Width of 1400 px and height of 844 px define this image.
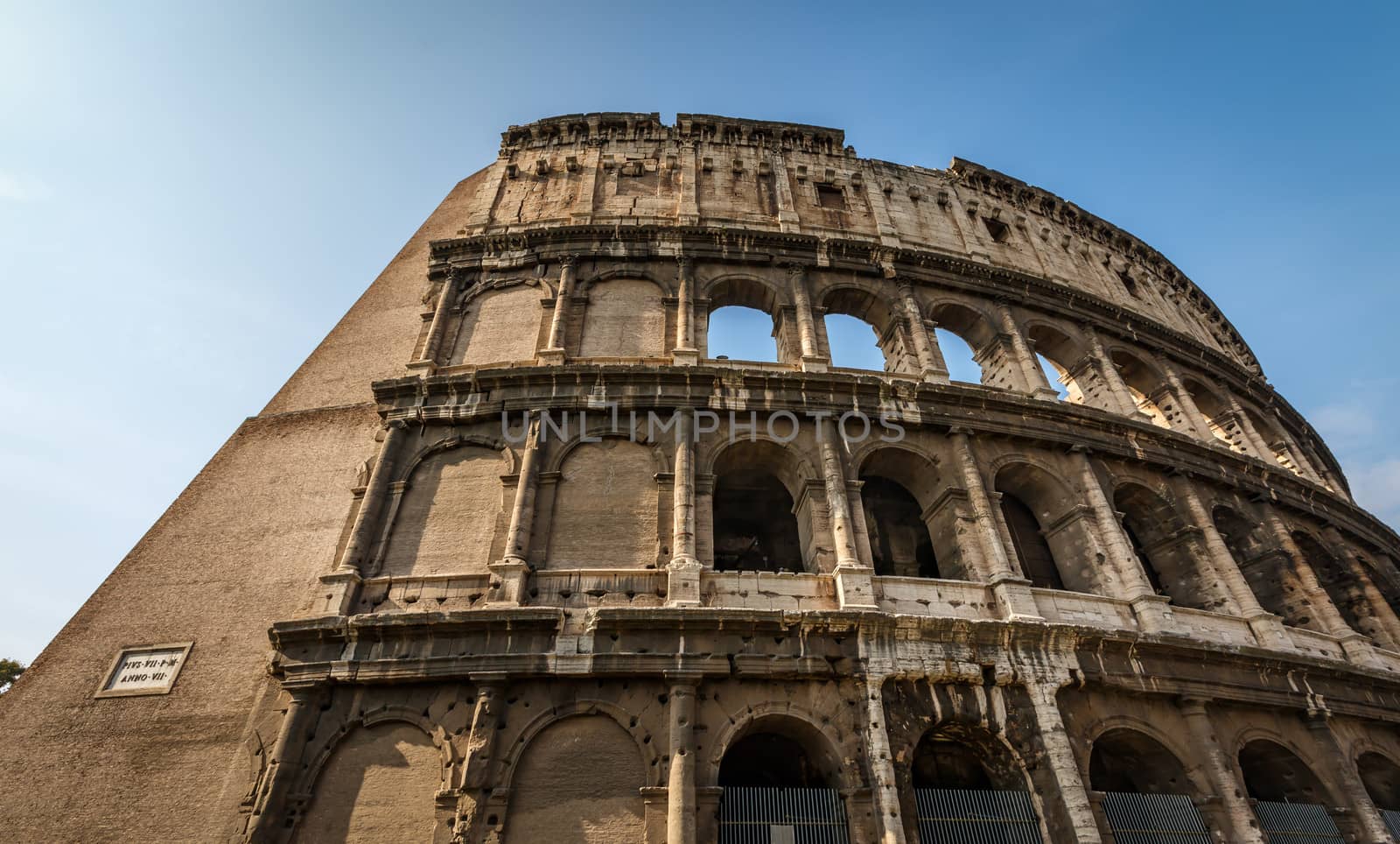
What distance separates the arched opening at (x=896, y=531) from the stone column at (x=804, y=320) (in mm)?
2225

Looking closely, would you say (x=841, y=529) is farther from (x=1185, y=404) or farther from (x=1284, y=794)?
(x=1185, y=404)

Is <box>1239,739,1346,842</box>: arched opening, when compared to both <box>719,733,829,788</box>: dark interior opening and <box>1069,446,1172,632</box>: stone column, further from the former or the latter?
<box>719,733,829,788</box>: dark interior opening

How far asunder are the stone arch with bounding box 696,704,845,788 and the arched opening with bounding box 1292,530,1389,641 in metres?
11.9

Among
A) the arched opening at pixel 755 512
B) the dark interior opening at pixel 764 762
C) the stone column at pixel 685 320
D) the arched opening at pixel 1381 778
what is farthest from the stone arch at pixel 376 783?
the arched opening at pixel 1381 778

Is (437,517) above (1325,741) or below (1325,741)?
above

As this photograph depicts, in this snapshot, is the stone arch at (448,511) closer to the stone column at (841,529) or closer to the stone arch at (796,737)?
the stone arch at (796,737)

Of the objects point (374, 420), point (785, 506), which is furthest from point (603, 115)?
point (785, 506)

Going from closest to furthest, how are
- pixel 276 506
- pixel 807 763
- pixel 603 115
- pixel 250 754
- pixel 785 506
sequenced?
pixel 250 754, pixel 807 763, pixel 276 506, pixel 785 506, pixel 603 115

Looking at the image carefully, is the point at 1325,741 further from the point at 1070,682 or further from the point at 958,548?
the point at 958,548

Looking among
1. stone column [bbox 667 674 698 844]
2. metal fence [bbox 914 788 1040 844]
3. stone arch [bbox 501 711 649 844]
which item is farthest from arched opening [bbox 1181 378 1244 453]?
stone arch [bbox 501 711 649 844]

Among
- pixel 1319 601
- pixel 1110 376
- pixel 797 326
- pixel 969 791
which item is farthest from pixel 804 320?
pixel 1319 601

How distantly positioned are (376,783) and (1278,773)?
498 inches

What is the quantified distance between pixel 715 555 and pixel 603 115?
1184 cm

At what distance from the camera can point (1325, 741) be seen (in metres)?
9.94
